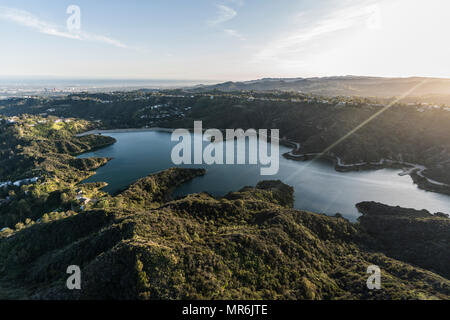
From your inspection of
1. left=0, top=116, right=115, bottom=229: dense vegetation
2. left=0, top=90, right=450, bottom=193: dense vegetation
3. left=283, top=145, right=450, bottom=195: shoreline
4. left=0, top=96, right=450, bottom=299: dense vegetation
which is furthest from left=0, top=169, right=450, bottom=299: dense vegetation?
left=0, top=90, right=450, bottom=193: dense vegetation

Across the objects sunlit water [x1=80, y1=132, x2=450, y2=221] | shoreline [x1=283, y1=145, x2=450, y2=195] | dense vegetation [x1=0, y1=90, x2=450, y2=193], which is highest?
dense vegetation [x1=0, y1=90, x2=450, y2=193]

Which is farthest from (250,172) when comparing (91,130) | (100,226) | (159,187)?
(91,130)

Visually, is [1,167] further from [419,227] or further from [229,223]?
[419,227]

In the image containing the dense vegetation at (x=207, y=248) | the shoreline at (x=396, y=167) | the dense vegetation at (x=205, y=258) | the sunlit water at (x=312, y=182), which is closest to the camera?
the dense vegetation at (x=205, y=258)

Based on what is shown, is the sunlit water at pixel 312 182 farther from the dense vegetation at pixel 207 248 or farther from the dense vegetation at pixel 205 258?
the dense vegetation at pixel 205 258

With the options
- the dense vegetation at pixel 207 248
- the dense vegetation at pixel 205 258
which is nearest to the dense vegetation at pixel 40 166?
the dense vegetation at pixel 207 248

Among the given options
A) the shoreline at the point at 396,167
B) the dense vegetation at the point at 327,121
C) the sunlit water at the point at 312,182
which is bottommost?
the sunlit water at the point at 312,182

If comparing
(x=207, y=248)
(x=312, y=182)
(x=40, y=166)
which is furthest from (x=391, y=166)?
(x=40, y=166)

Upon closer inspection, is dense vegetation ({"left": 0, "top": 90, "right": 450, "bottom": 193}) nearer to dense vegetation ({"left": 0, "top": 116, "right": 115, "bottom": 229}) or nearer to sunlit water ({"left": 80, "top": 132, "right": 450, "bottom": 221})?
sunlit water ({"left": 80, "top": 132, "right": 450, "bottom": 221})
